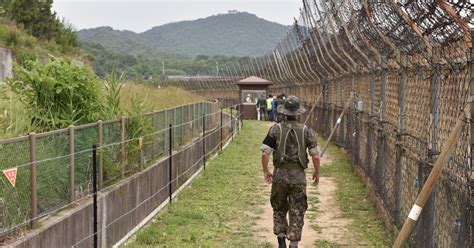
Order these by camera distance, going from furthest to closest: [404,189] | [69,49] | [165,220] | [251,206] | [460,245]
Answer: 1. [69,49]
2. [251,206]
3. [165,220]
4. [404,189]
5. [460,245]

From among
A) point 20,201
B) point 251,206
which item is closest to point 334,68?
point 251,206

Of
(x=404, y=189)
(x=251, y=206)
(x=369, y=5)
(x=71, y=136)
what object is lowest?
(x=251, y=206)

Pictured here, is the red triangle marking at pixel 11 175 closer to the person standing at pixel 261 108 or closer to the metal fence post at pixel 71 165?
the metal fence post at pixel 71 165

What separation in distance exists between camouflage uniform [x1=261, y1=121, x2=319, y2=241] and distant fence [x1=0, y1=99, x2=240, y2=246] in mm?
1853

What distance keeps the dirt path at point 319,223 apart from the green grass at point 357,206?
130mm

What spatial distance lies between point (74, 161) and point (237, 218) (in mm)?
3247

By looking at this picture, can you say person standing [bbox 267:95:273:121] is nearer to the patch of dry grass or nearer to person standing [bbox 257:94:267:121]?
person standing [bbox 257:94:267:121]

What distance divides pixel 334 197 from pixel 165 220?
3.28 meters

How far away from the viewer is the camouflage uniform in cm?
734

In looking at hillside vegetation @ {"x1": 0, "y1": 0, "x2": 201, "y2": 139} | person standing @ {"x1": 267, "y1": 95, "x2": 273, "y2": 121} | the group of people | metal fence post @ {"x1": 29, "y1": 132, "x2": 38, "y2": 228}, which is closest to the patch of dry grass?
hillside vegetation @ {"x1": 0, "y1": 0, "x2": 201, "y2": 139}

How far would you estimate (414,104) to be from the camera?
8672 millimetres

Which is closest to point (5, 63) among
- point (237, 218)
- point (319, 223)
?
point (237, 218)

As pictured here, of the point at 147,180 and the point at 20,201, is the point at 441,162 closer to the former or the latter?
the point at 20,201

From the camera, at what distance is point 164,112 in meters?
12.1
